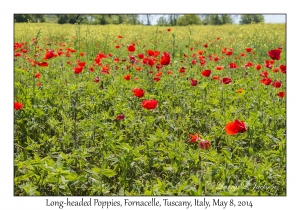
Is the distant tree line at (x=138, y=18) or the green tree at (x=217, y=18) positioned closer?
the distant tree line at (x=138, y=18)

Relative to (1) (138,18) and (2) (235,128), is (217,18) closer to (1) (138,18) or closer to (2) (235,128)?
(1) (138,18)

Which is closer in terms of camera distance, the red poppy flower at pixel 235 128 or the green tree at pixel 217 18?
the red poppy flower at pixel 235 128

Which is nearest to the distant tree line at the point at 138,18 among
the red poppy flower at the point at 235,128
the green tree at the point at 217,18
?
the green tree at the point at 217,18

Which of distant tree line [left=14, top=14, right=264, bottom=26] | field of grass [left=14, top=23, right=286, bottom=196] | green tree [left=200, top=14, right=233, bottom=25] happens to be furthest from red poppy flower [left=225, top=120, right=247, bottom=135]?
green tree [left=200, top=14, right=233, bottom=25]

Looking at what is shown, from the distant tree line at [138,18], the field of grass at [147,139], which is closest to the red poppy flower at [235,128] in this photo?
the field of grass at [147,139]

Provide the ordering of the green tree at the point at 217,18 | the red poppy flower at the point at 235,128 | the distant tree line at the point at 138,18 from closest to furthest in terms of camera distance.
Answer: the red poppy flower at the point at 235,128
the distant tree line at the point at 138,18
the green tree at the point at 217,18

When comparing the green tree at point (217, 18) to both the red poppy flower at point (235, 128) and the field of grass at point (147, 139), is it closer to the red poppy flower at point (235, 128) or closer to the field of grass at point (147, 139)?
the field of grass at point (147, 139)

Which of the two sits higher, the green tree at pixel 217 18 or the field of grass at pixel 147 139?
the green tree at pixel 217 18

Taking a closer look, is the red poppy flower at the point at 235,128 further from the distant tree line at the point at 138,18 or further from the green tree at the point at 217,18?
the green tree at the point at 217,18

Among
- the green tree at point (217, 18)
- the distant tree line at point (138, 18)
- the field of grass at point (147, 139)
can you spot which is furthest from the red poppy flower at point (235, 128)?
the green tree at point (217, 18)

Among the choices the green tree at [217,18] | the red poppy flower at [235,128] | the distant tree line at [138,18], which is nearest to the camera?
the red poppy flower at [235,128]
